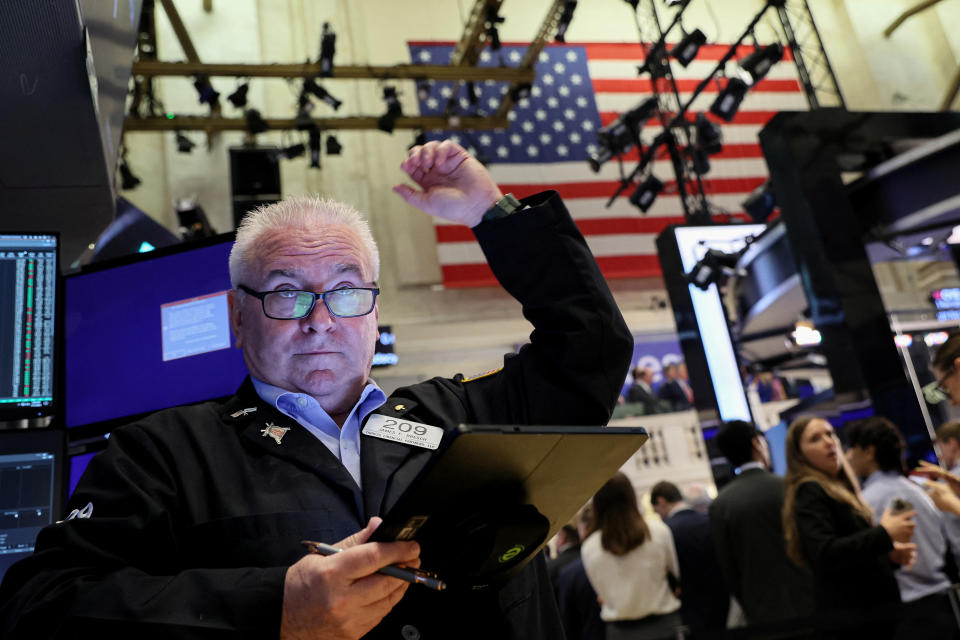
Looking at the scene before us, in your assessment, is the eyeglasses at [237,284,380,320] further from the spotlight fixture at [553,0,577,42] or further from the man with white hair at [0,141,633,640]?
the spotlight fixture at [553,0,577,42]

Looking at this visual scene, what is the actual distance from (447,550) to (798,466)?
108 inches

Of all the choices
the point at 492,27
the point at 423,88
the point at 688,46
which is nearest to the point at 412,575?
the point at 688,46

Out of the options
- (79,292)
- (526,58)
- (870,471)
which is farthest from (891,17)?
(79,292)

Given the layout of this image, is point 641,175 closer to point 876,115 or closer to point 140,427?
point 876,115

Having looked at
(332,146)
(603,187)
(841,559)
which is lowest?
(841,559)

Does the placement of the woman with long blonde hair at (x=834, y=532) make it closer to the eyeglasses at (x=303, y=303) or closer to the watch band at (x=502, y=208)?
the watch band at (x=502, y=208)

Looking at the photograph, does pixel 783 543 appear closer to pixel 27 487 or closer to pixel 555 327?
pixel 555 327

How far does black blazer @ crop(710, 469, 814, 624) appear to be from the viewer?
3.93 metres

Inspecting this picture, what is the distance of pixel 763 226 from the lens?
7.64 metres

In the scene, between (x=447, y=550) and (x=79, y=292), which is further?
(x=79, y=292)

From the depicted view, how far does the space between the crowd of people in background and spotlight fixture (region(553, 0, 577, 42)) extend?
5.37m

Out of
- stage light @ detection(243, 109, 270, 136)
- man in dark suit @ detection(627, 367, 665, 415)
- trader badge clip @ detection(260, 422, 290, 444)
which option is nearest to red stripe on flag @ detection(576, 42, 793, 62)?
man in dark suit @ detection(627, 367, 665, 415)

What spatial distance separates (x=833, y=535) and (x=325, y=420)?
244 cm

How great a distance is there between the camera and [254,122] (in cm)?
947
